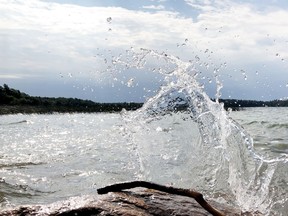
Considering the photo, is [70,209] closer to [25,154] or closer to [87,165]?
[87,165]

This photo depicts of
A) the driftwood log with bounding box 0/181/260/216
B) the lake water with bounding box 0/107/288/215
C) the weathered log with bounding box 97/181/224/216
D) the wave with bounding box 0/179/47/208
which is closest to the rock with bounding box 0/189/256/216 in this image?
the driftwood log with bounding box 0/181/260/216

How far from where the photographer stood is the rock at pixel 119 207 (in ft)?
11.3

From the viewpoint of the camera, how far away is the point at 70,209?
3477 mm

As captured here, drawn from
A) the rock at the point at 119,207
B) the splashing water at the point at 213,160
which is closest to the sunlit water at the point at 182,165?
the splashing water at the point at 213,160

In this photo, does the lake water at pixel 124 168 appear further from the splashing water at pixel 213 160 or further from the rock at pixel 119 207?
the rock at pixel 119 207

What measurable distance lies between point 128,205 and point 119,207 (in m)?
0.11

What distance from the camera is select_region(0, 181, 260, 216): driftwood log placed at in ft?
11.3

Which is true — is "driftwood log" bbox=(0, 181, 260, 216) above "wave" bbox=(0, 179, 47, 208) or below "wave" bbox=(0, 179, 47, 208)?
above

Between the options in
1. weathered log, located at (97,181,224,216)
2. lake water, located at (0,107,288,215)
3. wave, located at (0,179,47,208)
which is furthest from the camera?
lake water, located at (0,107,288,215)

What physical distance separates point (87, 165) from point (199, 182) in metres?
4.14

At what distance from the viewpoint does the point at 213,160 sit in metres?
10.9

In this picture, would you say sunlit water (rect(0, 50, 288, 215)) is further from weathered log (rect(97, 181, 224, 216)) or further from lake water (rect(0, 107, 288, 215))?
weathered log (rect(97, 181, 224, 216))

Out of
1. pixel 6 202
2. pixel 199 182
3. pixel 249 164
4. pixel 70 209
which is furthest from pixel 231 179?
pixel 70 209

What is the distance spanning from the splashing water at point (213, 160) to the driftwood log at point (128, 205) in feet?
10.2
